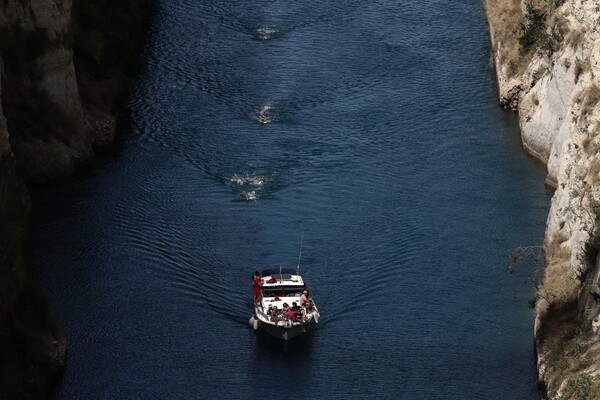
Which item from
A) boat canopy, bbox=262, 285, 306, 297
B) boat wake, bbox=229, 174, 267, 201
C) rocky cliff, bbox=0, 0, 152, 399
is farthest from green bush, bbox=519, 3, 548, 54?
boat canopy, bbox=262, 285, 306, 297

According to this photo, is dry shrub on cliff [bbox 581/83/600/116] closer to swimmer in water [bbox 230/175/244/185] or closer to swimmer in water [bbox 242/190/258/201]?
swimmer in water [bbox 242/190/258/201]

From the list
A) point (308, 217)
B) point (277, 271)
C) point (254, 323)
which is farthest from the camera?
point (308, 217)

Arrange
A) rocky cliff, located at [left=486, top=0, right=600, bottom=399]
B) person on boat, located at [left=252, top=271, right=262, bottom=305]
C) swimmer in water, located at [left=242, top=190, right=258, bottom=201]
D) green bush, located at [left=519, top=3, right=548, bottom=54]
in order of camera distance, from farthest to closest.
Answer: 1. green bush, located at [left=519, top=3, right=548, bottom=54]
2. swimmer in water, located at [left=242, top=190, right=258, bottom=201]
3. person on boat, located at [left=252, top=271, right=262, bottom=305]
4. rocky cliff, located at [left=486, top=0, right=600, bottom=399]

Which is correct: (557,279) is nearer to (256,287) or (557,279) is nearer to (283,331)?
(283,331)

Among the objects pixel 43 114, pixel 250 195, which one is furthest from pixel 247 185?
pixel 43 114

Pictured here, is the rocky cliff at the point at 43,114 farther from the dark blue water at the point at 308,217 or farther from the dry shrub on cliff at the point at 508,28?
the dry shrub on cliff at the point at 508,28
